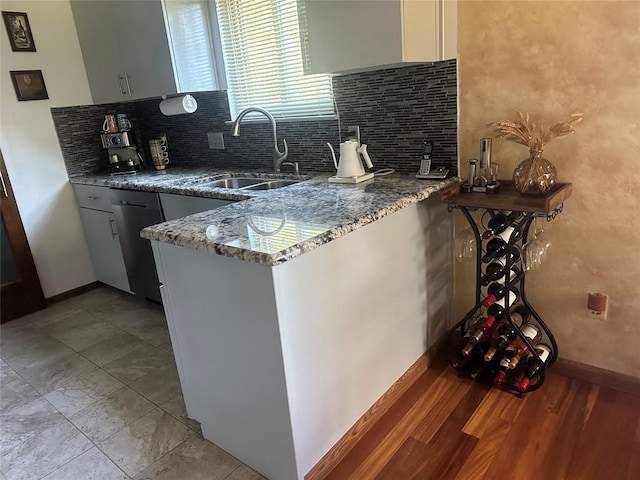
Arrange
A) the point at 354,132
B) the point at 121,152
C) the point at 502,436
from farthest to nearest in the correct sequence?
1. the point at 121,152
2. the point at 354,132
3. the point at 502,436

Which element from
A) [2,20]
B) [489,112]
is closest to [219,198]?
[489,112]

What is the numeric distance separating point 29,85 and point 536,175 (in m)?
3.23

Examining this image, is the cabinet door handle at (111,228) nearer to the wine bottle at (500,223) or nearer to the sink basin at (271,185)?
the sink basin at (271,185)

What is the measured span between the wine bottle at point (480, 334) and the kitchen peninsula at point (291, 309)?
28 centimetres

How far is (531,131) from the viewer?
1.75 metres

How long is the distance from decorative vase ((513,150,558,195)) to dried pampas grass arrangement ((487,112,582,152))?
37mm

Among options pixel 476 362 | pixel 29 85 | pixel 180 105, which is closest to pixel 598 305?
pixel 476 362

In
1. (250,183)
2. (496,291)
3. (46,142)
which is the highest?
(46,142)

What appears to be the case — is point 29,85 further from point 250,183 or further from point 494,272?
point 494,272

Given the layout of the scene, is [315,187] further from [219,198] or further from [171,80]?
[171,80]

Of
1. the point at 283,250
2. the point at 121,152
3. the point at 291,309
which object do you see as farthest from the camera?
the point at 121,152

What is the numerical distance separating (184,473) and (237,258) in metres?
0.93

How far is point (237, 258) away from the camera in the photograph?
1289 mm

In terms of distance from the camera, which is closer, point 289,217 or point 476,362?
point 289,217
